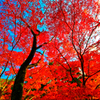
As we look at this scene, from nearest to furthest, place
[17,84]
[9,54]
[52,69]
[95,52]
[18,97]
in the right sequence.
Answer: [18,97] → [17,84] → [9,54] → [95,52] → [52,69]

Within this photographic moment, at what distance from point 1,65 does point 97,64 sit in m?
11.3

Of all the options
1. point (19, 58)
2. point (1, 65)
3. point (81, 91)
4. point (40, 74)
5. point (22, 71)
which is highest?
point (19, 58)

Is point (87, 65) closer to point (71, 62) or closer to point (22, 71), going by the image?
point (71, 62)

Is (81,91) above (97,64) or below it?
below

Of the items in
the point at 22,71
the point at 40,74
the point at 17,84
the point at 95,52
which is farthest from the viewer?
the point at 40,74

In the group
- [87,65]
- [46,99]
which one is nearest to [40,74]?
[46,99]

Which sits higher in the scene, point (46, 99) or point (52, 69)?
point (52, 69)

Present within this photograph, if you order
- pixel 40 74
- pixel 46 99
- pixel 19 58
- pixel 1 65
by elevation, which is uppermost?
pixel 19 58

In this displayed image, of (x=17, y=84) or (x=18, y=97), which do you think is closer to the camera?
(x=18, y=97)

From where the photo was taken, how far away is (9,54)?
704cm

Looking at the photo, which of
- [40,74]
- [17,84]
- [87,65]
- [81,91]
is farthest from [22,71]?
[87,65]

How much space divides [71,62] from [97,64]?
315 centimetres

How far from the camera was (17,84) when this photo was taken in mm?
4035

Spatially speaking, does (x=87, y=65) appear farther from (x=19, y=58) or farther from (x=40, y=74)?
(x=19, y=58)
